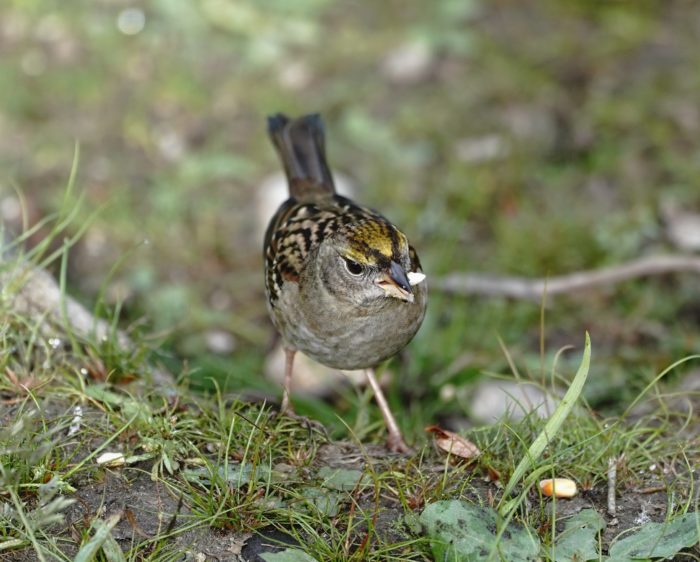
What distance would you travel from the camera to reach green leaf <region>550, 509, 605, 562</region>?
9.60ft

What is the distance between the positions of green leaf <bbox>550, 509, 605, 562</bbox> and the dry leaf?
0.44 metres

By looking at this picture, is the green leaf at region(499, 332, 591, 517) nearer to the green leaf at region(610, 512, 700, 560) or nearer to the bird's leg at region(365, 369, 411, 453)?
the green leaf at region(610, 512, 700, 560)

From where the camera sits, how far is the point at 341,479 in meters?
3.30

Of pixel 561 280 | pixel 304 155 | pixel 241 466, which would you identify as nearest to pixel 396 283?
pixel 241 466

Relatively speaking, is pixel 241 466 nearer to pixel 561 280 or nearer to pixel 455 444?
pixel 455 444

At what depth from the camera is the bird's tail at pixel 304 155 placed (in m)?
4.80

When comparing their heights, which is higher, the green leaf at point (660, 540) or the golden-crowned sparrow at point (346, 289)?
the golden-crowned sparrow at point (346, 289)

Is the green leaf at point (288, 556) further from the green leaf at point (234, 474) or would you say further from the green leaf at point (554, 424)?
the green leaf at point (554, 424)

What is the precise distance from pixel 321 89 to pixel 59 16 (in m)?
2.22

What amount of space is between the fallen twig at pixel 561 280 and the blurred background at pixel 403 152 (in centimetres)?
10

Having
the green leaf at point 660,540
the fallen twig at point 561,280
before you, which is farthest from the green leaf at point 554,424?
the fallen twig at point 561,280

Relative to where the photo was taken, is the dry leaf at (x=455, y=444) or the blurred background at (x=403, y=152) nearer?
the dry leaf at (x=455, y=444)

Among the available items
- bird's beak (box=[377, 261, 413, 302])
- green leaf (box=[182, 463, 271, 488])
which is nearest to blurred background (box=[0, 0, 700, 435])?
bird's beak (box=[377, 261, 413, 302])

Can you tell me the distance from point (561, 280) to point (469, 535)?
8.74 ft
